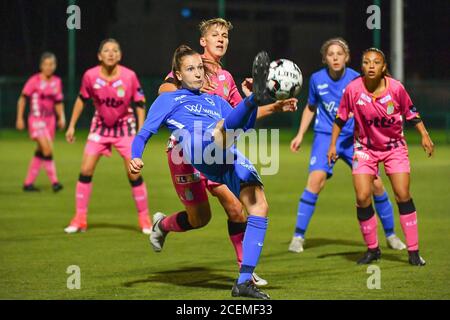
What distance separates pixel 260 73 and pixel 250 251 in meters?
1.53

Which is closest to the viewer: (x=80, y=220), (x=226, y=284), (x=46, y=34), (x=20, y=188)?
(x=226, y=284)

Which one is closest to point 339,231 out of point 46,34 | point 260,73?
point 260,73

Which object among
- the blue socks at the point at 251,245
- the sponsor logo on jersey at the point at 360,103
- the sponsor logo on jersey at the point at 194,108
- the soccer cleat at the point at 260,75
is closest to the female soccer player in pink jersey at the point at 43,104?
the sponsor logo on jersey at the point at 360,103

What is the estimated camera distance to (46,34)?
37.9 m

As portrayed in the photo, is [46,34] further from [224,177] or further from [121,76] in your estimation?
[224,177]

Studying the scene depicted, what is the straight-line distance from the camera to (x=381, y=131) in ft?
31.0

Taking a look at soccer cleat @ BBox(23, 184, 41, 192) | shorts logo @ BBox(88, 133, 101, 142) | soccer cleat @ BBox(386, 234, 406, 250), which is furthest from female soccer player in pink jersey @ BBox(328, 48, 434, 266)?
soccer cleat @ BBox(23, 184, 41, 192)

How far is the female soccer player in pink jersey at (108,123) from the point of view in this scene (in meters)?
12.1

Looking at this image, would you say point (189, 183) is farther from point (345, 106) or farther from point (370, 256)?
point (370, 256)

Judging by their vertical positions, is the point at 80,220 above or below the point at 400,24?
below

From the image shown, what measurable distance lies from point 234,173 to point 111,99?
15.2 ft

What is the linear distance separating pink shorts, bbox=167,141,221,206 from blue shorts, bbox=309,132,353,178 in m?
2.54

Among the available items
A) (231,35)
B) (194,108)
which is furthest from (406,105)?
(231,35)

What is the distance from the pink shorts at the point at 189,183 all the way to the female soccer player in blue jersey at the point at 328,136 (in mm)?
2241
